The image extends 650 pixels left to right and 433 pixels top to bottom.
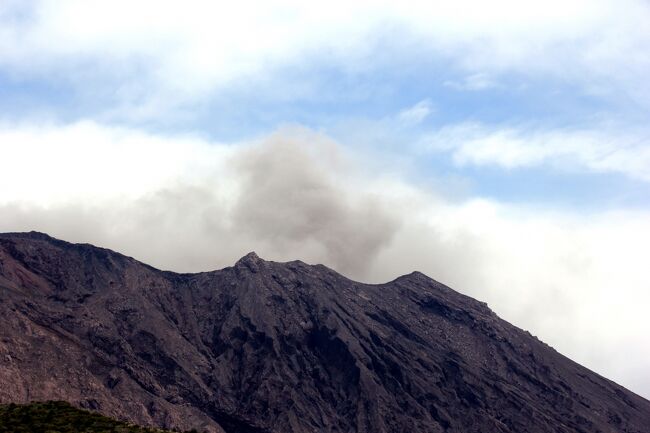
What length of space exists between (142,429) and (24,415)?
12896 mm

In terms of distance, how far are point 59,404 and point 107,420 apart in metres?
9.62

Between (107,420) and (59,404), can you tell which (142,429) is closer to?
(107,420)

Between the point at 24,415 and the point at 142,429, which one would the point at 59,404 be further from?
the point at 142,429

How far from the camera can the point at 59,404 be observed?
87312 mm

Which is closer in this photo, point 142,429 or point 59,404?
point 142,429

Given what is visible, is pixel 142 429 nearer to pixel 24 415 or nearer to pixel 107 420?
pixel 107 420

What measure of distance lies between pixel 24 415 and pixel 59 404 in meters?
7.13

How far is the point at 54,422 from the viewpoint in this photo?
78.1 metres

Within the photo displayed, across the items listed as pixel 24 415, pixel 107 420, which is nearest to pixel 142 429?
pixel 107 420

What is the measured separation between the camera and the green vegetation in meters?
75.8

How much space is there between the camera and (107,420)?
80938 millimetres

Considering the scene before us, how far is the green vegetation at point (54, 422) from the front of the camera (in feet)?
249

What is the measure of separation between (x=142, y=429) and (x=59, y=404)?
14590mm

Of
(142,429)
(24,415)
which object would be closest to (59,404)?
(24,415)
